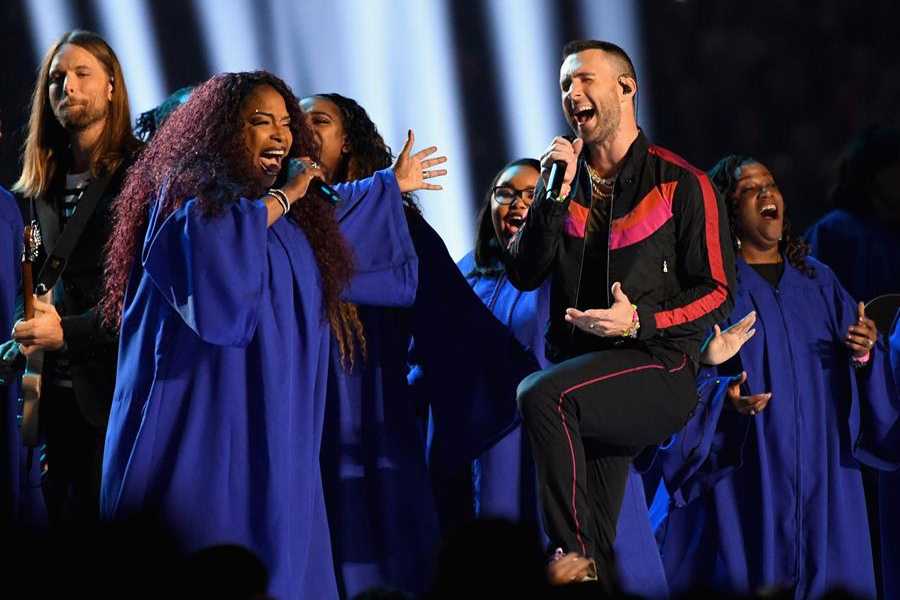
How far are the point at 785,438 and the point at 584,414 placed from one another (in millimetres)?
1633

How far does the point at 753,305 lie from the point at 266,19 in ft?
7.31

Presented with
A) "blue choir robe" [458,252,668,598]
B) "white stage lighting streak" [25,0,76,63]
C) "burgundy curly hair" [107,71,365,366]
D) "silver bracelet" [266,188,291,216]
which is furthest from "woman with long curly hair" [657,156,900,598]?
"white stage lighting streak" [25,0,76,63]

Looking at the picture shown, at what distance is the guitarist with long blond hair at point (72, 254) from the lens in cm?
483

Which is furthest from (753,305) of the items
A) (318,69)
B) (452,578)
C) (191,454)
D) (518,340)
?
(452,578)

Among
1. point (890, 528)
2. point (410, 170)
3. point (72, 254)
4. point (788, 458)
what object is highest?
point (410, 170)

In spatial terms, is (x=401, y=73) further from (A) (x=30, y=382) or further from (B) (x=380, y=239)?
(A) (x=30, y=382)

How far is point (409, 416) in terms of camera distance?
17.0ft

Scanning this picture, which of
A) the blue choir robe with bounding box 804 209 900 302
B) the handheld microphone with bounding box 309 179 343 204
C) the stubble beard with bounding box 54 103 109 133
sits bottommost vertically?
the blue choir robe with bounding box 804 209 900 302

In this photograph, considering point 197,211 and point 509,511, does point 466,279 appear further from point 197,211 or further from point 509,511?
point 197,211

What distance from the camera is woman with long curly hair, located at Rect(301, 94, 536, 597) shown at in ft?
16.7

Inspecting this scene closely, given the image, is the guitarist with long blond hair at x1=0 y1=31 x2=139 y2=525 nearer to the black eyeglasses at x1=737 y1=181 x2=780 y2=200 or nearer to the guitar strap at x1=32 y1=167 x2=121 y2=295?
the guitar strap at x1=32 y1=167 x2=121 y2=295

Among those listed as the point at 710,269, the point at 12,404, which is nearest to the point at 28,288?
the point at 12,404

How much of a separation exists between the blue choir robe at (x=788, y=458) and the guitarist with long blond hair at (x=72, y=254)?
2061 millimetres

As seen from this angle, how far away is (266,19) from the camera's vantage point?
659cm
